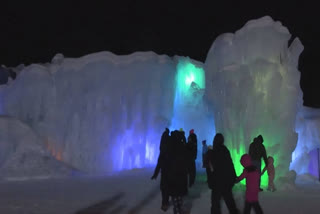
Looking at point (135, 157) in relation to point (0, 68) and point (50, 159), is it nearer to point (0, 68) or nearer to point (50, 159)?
point (50, 159)

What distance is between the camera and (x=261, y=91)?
48.8 feet

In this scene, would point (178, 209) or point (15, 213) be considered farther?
point (15, 213)

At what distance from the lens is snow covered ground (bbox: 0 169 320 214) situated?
929cm

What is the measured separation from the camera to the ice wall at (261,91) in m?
14.3

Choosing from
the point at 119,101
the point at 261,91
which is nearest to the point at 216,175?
the point at 261,91

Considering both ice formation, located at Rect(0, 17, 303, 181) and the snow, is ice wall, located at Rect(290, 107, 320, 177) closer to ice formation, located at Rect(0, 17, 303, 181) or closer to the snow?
the snow

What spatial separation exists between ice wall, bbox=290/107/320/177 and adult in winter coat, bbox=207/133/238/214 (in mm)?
13893

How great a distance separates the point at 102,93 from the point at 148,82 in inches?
108

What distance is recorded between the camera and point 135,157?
→ 20.5 metres

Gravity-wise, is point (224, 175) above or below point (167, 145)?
below

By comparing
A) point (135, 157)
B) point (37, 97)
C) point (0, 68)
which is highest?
point (0, 68)

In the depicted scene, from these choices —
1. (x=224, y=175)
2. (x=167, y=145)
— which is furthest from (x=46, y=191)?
(x=224, y=175)

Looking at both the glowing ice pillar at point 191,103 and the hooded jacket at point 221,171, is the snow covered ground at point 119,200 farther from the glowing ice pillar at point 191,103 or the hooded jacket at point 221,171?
the glowing ice pillar at point 191,103

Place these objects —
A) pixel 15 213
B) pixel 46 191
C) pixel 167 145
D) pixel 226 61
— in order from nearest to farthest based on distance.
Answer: pixel 167 145 < pixel 15 213 < pixel 46 191 < pixel 226 61
